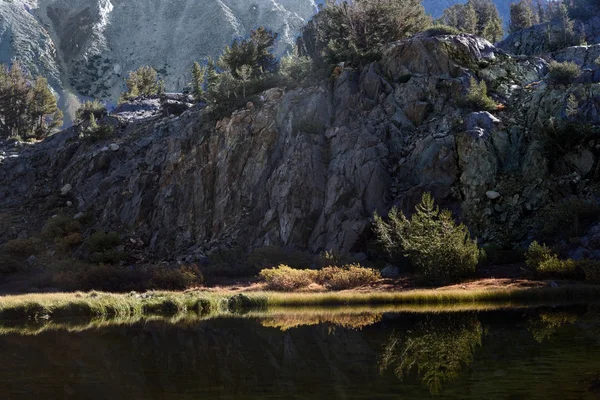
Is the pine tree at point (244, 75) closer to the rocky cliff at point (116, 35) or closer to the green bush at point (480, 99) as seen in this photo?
the green bush at point (480, 99)

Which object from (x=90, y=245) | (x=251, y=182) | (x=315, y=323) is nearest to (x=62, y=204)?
(x=90, y=245)

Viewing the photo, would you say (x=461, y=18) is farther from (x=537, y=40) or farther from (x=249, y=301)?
(x=249, y=301)

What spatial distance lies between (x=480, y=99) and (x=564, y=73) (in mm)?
7824

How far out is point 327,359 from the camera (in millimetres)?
12453

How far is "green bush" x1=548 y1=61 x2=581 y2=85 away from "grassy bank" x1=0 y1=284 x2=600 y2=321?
23883 millimetres

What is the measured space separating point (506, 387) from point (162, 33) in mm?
163620

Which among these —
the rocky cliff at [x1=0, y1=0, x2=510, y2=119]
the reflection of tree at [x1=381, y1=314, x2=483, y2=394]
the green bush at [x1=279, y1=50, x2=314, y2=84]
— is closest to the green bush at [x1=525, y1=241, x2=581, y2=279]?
the reflection of tree at [x1=381, y1=314, x2=483, y2=394]

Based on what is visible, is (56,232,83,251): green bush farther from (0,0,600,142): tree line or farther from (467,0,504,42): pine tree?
(467,0,504,42): pine tree

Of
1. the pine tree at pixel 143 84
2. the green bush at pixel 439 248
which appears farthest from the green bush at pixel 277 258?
the pine tree at pixel 143 84

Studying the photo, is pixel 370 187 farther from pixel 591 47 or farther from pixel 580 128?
pixel 591 47

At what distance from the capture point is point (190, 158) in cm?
5181

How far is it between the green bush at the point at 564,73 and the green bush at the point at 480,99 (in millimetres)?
6313

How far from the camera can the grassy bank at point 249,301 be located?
75.8 feet

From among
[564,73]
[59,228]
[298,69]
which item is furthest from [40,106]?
[564,73]
